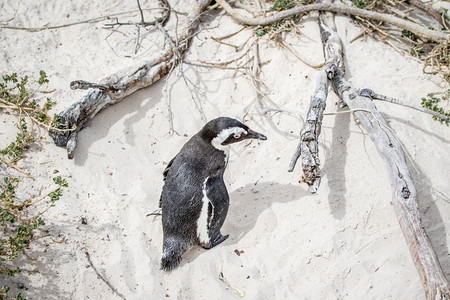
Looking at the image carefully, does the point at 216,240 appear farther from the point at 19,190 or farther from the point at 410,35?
the point at 410,35

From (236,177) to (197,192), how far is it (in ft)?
2.01

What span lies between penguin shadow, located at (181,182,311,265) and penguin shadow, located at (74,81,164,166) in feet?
2.95

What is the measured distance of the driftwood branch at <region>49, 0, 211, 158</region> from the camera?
11.5 ft

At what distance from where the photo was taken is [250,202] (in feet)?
11.1

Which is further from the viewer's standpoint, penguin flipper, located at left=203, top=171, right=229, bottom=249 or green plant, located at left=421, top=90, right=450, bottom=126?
green plant, located at left=421, top=90, right=450, bottom=126

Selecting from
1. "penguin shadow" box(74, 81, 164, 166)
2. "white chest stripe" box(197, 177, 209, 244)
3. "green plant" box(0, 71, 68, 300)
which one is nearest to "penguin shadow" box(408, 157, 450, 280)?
"white chest stripe" box(197, 177, 209, 244)

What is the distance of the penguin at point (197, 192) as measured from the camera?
2979 millimetres

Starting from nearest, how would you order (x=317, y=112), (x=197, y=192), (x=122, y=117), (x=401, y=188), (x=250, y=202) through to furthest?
(x=401, y=188) < (x=197, y=192) < (x=317, y=112) < (x=250, y=202) < (x=122, y=117)

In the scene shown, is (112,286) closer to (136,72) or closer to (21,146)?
(21,146)

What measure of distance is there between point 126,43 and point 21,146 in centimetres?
124

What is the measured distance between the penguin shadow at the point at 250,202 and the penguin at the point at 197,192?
0.62 feet

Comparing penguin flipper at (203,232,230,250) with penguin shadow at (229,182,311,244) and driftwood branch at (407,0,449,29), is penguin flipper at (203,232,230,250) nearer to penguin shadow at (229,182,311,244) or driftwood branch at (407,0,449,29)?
penguin shadow at (229,182,311,244)

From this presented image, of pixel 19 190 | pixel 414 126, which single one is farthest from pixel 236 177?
pixel 19 190

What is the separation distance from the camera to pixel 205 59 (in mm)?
4141
